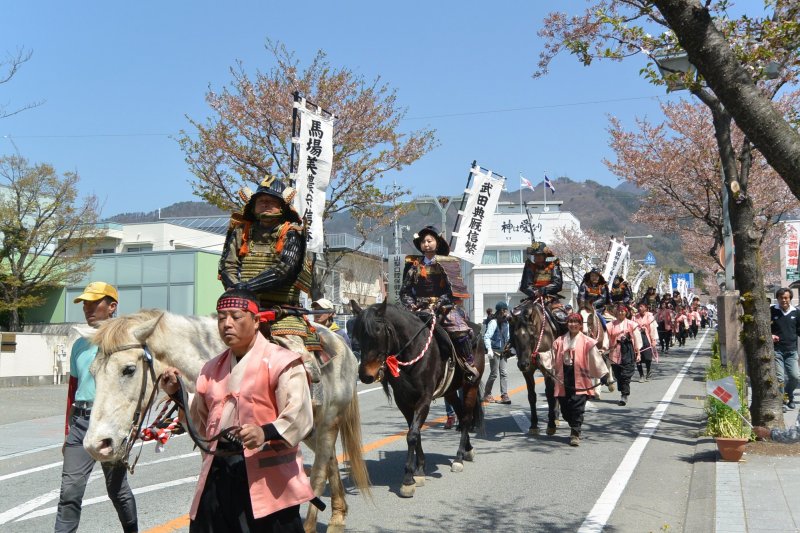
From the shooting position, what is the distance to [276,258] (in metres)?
5.98

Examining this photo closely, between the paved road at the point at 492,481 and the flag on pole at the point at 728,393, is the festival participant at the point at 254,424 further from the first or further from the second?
the flag on pole at the point at 728,393

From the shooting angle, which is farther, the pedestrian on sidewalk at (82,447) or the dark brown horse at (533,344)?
the dark brown horse at (533,344)

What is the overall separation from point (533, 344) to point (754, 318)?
3.19 meters

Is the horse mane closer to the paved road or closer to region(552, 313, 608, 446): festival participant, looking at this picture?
the paved road

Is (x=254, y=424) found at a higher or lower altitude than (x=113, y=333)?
lower

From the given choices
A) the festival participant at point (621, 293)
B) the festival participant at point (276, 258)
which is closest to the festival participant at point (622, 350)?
the festival participant at point (621, 293)

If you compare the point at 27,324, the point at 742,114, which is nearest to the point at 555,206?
the point at 27,324

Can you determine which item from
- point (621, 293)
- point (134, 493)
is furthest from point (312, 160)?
point (621, 293)

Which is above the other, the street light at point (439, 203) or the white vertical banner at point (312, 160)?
the street light at point (439, 203)

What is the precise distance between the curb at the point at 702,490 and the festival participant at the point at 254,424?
444cm

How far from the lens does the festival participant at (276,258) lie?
228 inches

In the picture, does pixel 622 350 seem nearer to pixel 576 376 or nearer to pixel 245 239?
pixel 576 376

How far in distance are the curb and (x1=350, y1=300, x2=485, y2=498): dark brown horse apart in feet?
8.87

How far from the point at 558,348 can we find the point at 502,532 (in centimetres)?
543
